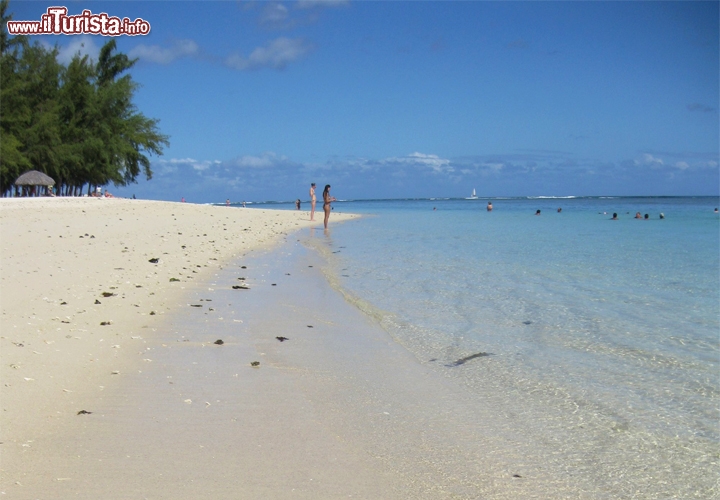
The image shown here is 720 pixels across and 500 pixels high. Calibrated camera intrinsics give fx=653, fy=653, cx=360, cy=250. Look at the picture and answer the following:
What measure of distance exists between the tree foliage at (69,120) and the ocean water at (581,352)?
121ft

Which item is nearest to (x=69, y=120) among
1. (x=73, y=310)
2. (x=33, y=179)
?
(x=33, y=179)

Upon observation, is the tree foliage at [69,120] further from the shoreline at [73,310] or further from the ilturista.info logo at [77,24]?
the shoreline at [73,310]

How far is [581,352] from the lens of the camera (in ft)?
20.6

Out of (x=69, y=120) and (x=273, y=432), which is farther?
(x=69, y=120)

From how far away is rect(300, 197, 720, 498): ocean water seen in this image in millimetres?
3754

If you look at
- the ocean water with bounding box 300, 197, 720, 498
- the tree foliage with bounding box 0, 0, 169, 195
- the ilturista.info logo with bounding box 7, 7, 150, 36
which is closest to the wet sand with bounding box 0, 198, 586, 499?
the ocean water with bounding box 300, 197, 720, 498

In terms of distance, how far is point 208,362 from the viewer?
539cm

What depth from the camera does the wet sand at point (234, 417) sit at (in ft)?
10.6

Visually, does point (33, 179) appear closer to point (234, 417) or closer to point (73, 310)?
point (73, 310)

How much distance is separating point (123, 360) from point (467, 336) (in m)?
3.45

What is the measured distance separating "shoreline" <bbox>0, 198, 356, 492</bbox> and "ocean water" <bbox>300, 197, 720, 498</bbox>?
8.54 feet

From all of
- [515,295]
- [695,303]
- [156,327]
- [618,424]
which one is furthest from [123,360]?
[695,303]

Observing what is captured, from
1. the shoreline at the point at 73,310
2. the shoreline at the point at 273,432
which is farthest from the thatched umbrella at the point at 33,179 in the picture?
the shoreline at the point at 273,432

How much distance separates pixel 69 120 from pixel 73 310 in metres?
45.9
